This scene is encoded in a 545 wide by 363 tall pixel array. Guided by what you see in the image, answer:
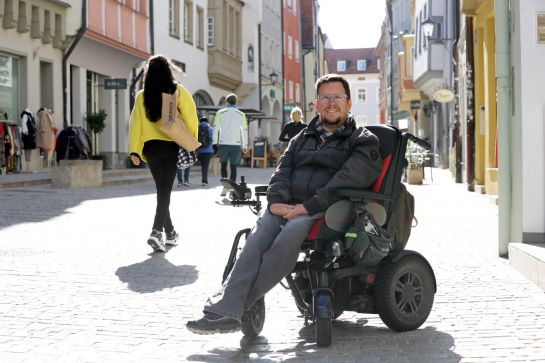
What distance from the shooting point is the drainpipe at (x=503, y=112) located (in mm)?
8609

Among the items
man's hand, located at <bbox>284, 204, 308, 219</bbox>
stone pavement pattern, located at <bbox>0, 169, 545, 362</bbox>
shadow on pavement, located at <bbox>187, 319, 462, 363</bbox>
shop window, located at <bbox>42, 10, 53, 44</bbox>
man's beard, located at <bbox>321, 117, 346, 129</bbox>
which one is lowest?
shadow on pavement, located at <bbox>187, 319, 462, 363</bbox>

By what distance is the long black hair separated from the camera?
9.27 m

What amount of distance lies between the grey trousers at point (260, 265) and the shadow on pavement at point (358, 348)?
23 cm

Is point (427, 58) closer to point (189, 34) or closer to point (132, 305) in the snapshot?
point (189, 34)

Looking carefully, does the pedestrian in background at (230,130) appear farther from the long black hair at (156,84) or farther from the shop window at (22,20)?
the shop window at (22,20)

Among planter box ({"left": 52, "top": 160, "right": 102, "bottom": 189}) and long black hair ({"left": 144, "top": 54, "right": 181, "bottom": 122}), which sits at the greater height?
long black hair ({"left": 144, "top": 54, "right": 181, "bottom": 122})

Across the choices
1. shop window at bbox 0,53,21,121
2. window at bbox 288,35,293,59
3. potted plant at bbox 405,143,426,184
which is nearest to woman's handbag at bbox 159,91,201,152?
shop window at bbox 0,53,21,121

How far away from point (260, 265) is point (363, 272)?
2.15ft

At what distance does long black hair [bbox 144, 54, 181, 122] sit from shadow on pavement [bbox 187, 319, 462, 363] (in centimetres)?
416

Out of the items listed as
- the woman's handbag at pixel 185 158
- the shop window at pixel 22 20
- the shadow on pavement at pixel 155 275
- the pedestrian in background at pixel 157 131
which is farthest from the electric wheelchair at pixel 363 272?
the shop window at pixel 22 20

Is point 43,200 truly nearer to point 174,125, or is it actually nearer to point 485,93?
point 174,125

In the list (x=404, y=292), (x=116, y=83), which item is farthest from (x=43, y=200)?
(x=116, y=83)

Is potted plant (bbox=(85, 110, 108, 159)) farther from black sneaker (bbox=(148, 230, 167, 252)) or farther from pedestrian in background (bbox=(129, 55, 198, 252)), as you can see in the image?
black sneaker (bbox=(148, 230, 167, 252))

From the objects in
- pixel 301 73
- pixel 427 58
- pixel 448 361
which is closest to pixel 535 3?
pixel 448 361
